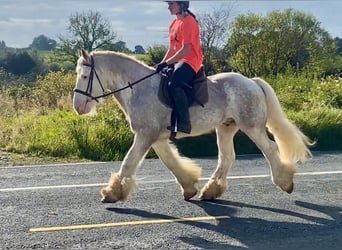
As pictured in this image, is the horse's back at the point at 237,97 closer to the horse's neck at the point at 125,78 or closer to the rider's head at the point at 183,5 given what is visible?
Result: the horse's neck at the point at 125,78

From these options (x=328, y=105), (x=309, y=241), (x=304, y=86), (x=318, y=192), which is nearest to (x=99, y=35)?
(x=304, y=86)

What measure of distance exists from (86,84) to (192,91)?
1.35 metres

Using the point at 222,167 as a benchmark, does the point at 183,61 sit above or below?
above

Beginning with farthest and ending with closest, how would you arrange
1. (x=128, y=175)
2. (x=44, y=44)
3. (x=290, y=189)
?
(x=44, y=44)
(x=290, y=189)
(x=128, y=175)

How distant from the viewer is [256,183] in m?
8.41

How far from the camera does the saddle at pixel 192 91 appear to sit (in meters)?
6.99

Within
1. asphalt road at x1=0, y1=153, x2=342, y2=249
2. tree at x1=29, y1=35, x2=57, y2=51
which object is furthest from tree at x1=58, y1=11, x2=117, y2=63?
asphalt road at x1=0, y1=153, x2=342, y2=249

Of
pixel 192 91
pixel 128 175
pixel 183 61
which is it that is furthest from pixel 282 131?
pixel 128 175

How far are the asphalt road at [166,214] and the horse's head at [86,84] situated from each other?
1280 mm

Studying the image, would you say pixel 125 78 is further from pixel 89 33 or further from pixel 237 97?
pixel 89 33

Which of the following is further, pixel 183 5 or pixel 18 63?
pixel 18 63

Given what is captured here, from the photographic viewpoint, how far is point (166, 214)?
21.7ft

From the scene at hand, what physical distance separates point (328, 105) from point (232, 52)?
13243 millimetres

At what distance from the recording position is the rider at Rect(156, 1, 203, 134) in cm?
691
